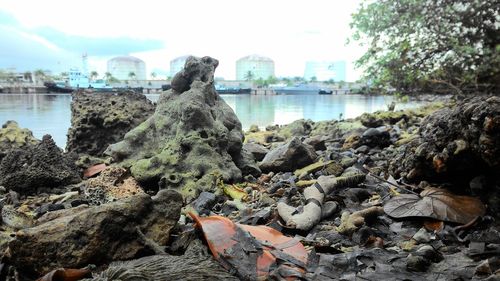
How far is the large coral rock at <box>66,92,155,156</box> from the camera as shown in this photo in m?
6.20

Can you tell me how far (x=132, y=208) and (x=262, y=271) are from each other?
83 centimetres

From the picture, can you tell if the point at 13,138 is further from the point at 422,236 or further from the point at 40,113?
the point at 40,113

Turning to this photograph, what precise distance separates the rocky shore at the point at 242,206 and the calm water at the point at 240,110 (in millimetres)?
2521

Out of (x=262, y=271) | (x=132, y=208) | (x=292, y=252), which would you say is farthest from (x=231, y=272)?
(x=132, y=208)

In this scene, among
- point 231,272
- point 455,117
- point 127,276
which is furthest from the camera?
point 455,117

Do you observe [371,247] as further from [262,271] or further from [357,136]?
[357,136]

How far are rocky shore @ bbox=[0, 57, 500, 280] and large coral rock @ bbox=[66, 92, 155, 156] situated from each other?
3.06 ft

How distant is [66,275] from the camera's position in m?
2.06

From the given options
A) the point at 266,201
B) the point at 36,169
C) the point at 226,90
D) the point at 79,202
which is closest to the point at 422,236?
the point at 266,201

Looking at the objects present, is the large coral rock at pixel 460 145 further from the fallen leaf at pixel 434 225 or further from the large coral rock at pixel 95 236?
the large coral rock at pixel 95 236

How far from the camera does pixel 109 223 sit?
7.73 ft

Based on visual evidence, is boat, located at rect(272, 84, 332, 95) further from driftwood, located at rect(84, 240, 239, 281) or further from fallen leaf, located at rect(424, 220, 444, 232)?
driftwood, located at rect(84, 240, 239, 281)

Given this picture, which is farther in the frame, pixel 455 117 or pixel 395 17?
pixel 395 17

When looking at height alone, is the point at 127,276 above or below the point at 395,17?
below
